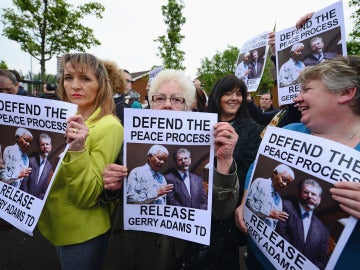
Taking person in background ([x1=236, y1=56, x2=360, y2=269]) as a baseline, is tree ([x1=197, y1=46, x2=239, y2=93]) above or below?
above

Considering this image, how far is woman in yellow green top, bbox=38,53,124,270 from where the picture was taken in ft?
4.79

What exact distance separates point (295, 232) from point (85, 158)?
1.06m

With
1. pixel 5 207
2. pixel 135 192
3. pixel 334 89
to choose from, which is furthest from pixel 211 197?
pixel 5 207

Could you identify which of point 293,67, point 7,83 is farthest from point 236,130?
point 7,83

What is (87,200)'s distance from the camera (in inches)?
61.4

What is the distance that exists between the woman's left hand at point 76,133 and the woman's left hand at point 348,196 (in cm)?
116

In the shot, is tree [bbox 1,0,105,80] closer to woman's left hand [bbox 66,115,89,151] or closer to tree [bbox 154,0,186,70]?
tree [bbox 154,0,186,70]

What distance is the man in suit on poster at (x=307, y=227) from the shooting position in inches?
46.8

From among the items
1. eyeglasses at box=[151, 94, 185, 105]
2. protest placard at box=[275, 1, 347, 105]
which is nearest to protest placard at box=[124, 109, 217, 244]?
eyeglasses at box=[151, 94, 185, 105]

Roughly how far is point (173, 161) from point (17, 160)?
2.82 feet

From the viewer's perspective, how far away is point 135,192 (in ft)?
4.99

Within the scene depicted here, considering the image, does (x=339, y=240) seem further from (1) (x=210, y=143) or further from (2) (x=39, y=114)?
(2) (x=39, y=114)

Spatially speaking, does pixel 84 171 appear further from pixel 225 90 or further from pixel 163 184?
pixel 225 90

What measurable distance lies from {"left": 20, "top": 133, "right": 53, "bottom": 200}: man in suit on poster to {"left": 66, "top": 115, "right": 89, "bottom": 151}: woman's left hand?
16 cm
